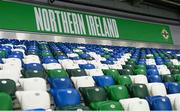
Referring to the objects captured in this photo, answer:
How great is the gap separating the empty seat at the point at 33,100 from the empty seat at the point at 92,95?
665 mm

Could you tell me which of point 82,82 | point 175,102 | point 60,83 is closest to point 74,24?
point 82,82

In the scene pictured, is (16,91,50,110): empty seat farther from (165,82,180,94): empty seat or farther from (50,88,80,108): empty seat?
(165,82,180,94): empty seat

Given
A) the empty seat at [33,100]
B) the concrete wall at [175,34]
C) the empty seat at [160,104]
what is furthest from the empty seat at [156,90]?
the concrete wall at [175,34]

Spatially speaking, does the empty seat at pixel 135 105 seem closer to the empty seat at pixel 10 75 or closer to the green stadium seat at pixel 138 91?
the green stadium seat at pixel 138 91

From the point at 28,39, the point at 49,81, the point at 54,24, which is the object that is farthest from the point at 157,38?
the point at 49,81

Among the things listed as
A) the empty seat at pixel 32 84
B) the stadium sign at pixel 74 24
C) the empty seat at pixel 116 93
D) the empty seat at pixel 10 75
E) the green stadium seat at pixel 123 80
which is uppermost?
the stadium sign at pixel 74 24

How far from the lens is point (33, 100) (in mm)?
3320

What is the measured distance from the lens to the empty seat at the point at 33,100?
3295 mm

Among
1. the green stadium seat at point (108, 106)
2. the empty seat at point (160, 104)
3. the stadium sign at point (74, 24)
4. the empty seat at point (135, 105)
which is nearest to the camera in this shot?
the green stadium seat at point (108, 106)

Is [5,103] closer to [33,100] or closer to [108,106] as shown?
[33,100]

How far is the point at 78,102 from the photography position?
3.75 metres

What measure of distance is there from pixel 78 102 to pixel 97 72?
198 centimetres

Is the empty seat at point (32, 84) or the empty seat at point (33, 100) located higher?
the empty seat at point (32, 84)

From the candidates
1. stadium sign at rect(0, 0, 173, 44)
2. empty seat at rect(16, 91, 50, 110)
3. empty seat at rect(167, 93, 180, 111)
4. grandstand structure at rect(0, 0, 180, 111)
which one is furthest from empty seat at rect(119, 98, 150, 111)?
stadium sign at rect(0, 0, 173, 44)
